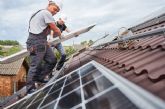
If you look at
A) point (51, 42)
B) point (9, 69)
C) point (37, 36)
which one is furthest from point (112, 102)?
point (9, 69)

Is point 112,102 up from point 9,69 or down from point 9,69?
up

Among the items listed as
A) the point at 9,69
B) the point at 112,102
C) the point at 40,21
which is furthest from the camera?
the point at 9,69

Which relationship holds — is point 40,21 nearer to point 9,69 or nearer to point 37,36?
point 37,36

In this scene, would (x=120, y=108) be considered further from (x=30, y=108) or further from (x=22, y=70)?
(x=22, y=70)

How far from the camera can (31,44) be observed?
21.6ft

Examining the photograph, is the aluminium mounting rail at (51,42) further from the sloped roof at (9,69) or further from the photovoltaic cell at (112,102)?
the sloped roof at (9,69)

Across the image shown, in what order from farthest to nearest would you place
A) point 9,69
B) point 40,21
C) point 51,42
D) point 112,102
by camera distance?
1. point 9,69
2. point 51,42
3. point 40,21
4. point 112,102

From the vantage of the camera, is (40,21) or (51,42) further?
(51,42)

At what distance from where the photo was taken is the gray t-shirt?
650 centimetres

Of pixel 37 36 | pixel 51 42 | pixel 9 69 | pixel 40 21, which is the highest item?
pixel 40 21

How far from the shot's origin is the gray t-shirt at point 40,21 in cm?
650

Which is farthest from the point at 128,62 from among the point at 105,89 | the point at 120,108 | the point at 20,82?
the point at 20,82

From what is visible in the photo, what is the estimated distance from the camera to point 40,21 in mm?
6566

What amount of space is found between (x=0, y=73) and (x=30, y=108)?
124 ft
